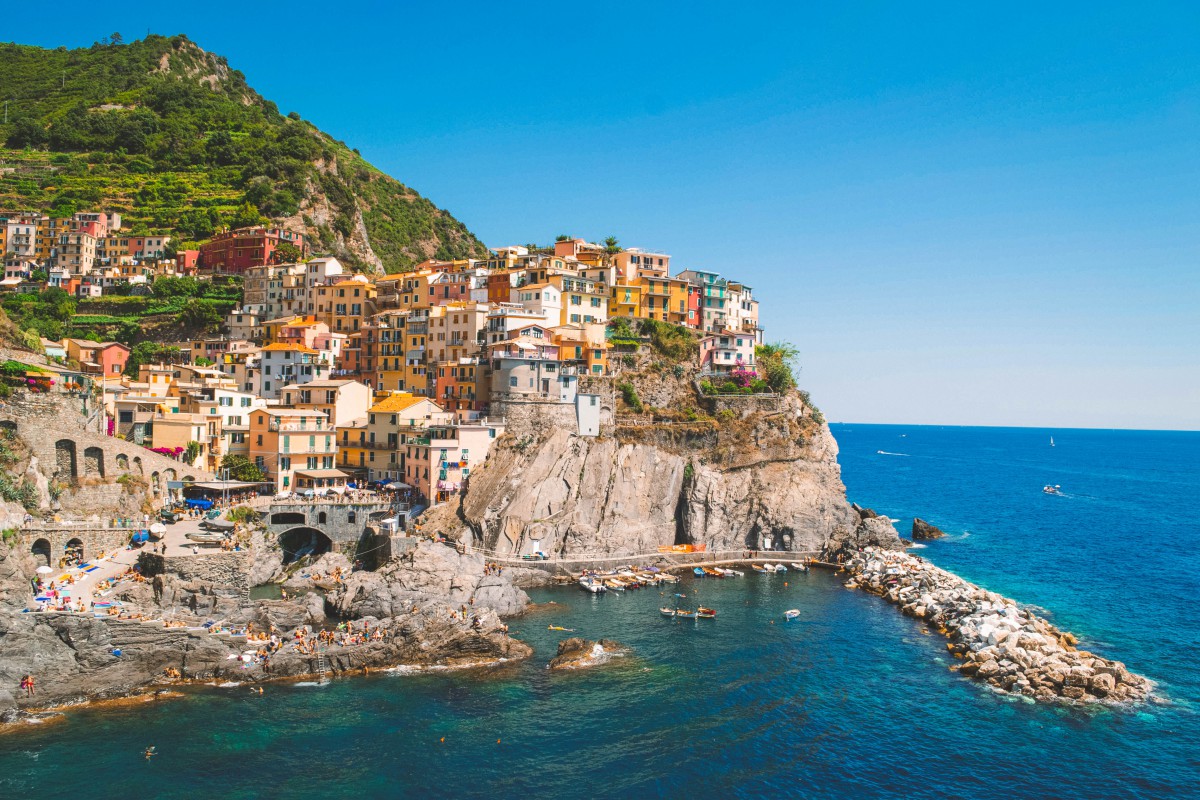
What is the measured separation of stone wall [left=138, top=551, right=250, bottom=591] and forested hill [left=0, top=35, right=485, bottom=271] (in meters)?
81.5

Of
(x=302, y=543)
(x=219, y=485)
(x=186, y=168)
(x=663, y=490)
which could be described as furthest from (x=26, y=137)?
(x=663, y=490)

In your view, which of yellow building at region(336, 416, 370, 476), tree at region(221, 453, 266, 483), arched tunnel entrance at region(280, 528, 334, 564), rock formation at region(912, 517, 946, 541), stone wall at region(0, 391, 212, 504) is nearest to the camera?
stone wall at region(0, 391, 212, 504)

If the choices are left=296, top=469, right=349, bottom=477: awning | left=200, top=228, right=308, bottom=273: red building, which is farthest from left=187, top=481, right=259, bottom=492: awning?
left=200, top=228, right=308, bottom=273: red building

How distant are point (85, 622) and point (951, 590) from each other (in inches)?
2193

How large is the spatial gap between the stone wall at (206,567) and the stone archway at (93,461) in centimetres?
1051

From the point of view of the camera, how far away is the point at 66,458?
5875 centimetres

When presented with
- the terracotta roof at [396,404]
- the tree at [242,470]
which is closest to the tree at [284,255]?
the terracotta roof at [396,404]

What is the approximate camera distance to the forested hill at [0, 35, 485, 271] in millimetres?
131750

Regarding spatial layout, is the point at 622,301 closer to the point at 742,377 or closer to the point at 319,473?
the point at 742,377

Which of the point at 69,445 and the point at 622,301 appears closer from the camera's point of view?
the point at 69,445

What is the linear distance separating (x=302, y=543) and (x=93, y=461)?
16527 mm

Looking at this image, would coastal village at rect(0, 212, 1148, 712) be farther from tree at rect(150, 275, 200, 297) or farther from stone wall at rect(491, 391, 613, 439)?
tree at rect(150, 275, 200, 297)

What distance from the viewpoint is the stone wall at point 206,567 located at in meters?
52.6

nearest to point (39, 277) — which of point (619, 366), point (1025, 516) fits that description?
point (619, 366)
